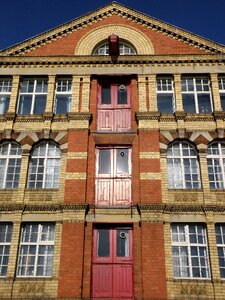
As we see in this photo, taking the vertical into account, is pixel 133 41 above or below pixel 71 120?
above

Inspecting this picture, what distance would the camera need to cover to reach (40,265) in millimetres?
13789

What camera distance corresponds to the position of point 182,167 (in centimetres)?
1536

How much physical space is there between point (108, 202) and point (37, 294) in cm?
407

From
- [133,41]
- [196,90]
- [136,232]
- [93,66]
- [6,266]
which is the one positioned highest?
[133,41]

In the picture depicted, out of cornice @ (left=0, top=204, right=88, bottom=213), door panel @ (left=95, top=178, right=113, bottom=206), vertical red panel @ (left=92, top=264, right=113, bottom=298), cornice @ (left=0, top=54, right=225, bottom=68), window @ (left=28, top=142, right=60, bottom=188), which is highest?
cornice @ (left=0, top=54, right=225, bottom=68)

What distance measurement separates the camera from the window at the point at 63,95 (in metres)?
Result: 16.8

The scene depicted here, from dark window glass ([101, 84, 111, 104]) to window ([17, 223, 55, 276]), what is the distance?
5.91 meters

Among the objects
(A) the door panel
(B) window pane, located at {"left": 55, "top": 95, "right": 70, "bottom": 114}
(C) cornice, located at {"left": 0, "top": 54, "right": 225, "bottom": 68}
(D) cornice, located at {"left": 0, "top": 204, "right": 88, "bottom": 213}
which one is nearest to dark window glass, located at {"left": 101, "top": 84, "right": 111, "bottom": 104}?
(C) cornice, located at {"left": 0, "top": 54, "right": 225, "bottom": 68}

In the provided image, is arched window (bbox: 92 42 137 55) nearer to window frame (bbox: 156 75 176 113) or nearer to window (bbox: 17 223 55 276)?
window frame (bbox: 156 75 176 113)

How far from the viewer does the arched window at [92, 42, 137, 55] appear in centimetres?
1822

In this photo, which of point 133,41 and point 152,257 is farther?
point 133,41

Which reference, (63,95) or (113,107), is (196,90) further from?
(63,95)

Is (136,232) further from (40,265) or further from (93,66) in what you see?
(93,66)

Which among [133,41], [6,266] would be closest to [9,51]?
[133,41]
